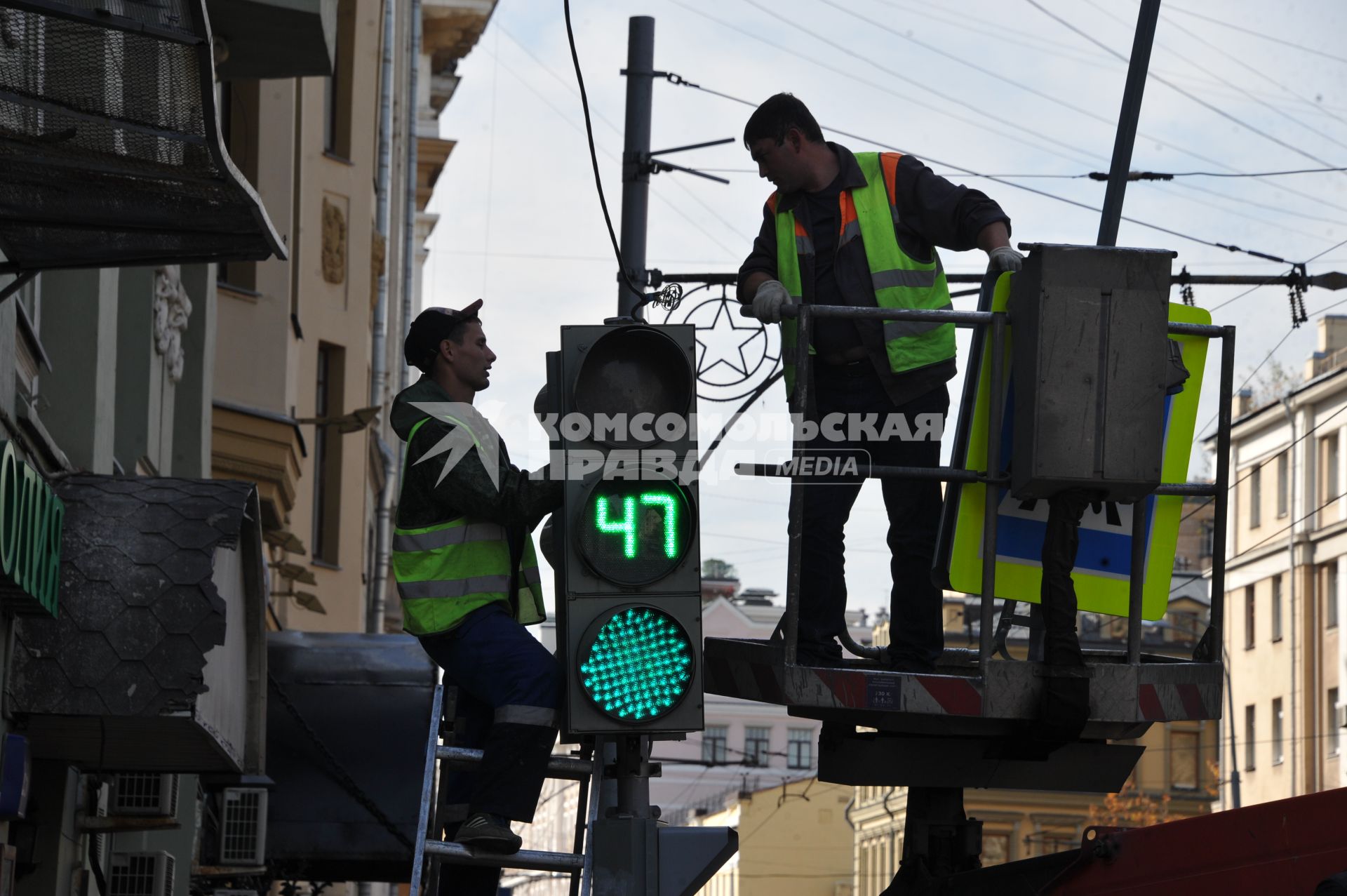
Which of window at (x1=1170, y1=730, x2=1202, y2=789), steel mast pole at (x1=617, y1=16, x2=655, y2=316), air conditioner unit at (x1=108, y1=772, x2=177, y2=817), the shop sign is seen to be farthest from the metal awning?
window at (x1=1170, y1=730, x2=1202, y2=789)

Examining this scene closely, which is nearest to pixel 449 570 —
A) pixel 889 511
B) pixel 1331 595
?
pixel 889 511

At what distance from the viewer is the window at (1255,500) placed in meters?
63.7

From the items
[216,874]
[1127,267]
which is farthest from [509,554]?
[216,874]

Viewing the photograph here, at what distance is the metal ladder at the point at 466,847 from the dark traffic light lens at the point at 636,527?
727 mm

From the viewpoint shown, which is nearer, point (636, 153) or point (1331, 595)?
point (636, 153)

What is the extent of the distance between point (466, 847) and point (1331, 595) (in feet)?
187

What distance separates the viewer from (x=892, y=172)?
25.1ft

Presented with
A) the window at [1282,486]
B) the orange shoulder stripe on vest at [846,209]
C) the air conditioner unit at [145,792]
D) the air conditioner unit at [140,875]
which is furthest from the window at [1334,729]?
the orange shoulder stripe on vest at [846,209]

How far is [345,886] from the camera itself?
3334 centimetres

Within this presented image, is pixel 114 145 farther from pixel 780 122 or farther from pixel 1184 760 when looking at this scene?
pixel 1184 760

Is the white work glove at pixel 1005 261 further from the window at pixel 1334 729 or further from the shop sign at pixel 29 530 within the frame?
the window at pixel 1334 729

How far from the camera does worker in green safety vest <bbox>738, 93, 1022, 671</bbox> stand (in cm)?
730

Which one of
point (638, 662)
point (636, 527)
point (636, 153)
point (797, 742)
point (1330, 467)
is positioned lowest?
point (797, 742)

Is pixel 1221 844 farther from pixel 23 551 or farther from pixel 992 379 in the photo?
pixel 23 551
